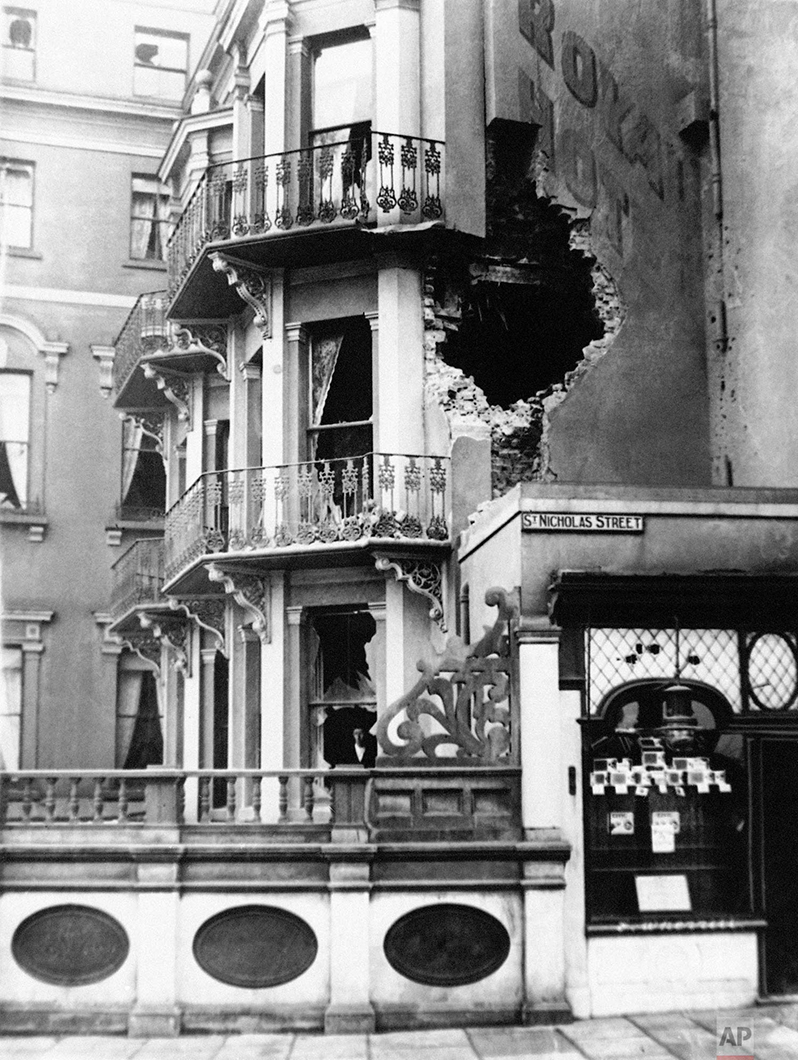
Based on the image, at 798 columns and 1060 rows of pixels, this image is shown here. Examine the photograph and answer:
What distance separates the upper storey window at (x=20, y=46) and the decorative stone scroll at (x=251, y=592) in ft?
41.9

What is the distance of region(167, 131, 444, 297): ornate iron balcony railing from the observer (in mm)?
16281

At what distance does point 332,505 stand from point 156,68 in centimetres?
1328

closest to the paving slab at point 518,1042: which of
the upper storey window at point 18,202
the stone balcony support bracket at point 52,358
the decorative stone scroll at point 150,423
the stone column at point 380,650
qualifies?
the stone column at point 380,650

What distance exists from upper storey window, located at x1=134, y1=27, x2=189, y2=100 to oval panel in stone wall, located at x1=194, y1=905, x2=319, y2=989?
748 inches

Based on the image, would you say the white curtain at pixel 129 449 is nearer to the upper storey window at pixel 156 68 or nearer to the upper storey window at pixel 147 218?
the upper storey window at pixel 147 218

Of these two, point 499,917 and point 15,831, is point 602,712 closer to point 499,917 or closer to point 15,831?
point 499,917

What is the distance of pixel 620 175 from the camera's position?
58.0 feet

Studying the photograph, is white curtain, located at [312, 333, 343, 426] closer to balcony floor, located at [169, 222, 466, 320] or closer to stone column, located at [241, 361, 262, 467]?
balcony floor, located at [169, 222, 466, 320]

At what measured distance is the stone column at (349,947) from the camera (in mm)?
10242

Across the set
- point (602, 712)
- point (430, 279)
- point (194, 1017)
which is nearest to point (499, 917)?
point (602, 712)

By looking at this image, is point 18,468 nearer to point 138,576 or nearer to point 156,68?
point 138,576

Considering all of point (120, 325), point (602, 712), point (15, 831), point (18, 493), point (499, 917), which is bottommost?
point (499, 917)

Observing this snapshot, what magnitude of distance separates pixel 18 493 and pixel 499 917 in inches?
626

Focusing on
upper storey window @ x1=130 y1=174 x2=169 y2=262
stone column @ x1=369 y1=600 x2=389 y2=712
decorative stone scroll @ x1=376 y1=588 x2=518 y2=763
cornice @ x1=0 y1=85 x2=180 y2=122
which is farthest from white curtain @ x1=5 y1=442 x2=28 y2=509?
decorative stone scroll @ x1=376 y1=588 x2=518 y2=763
